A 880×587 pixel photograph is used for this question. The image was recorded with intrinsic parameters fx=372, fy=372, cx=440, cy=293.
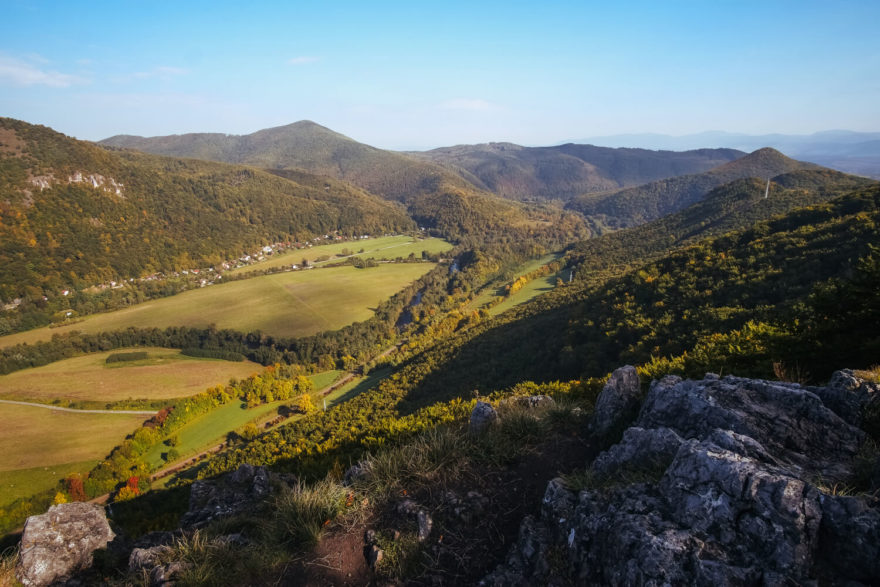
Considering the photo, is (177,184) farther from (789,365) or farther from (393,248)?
(789,365)

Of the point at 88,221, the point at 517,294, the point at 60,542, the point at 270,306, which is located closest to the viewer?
the point at 60,542

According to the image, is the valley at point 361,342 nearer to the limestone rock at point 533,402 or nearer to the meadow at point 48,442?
the limestone rock at point 533,402

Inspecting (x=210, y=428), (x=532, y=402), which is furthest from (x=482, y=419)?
(x=210, y=428)

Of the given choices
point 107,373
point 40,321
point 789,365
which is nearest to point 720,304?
point 789,365

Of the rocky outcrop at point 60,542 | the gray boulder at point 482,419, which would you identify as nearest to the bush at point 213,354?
the rocky outcrop at point 60,542

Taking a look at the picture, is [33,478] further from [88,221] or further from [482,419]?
[88,221]

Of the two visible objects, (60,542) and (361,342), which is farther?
(361,342)
